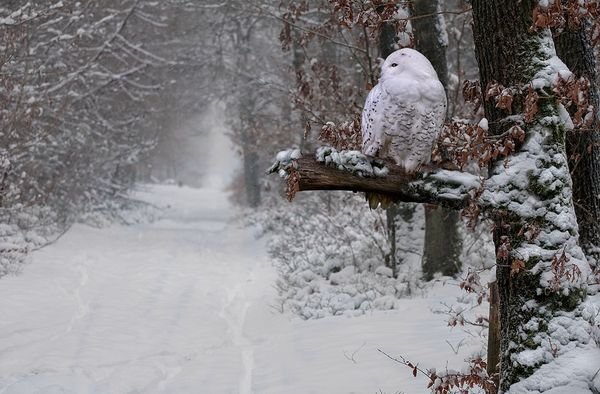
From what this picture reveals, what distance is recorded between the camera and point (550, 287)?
10.7 ft

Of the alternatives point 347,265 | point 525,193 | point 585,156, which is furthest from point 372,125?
point 347,265

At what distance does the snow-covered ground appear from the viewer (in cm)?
599

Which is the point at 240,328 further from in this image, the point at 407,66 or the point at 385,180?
the point at 407,66

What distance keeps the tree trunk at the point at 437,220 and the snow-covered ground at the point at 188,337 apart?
1.49ft

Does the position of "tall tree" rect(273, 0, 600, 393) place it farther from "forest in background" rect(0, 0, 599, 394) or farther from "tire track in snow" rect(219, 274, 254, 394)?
"tire track in snow" rect(219, 274, 254, 394)

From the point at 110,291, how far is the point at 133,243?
5954 mm

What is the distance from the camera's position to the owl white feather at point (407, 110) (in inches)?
149

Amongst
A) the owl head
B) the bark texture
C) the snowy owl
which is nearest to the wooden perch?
the bark texture

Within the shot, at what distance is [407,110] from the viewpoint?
151 inches

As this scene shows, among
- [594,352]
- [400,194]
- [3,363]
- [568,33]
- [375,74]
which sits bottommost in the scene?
[3,363]

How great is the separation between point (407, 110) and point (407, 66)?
A: 267 millimetres

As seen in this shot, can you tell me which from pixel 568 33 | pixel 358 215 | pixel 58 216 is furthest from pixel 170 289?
pixel 568 33

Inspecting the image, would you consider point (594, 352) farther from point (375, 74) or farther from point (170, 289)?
point (170, 289)

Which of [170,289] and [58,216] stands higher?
[58,216]
